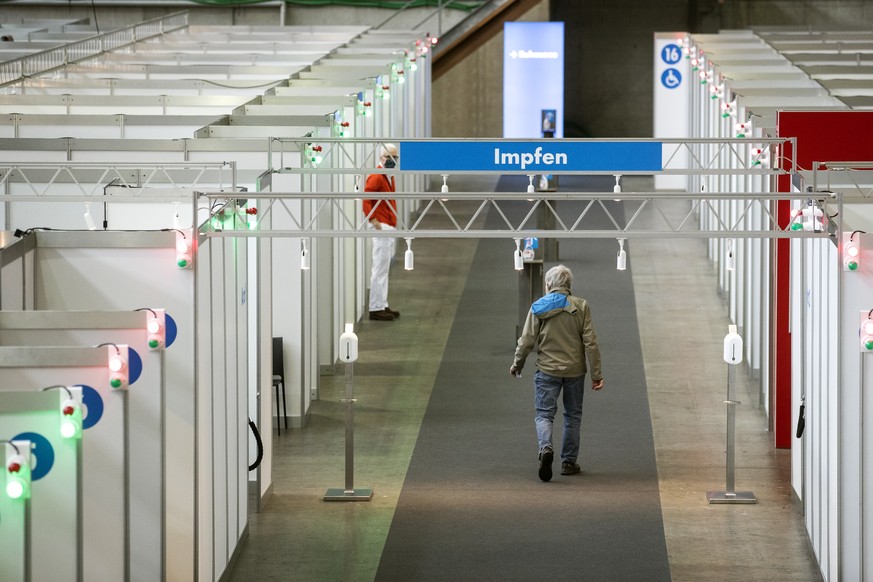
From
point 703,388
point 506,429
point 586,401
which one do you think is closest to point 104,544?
point 506,429

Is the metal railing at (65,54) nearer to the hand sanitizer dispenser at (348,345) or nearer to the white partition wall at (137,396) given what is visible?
the hand sanitizer dispenser at (348,345)

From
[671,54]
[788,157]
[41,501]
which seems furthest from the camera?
[671,54]

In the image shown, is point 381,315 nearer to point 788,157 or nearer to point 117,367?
point 788,157

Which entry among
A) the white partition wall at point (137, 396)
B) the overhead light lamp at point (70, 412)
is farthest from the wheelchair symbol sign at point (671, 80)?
the overhead light lamp at point (70, 412)

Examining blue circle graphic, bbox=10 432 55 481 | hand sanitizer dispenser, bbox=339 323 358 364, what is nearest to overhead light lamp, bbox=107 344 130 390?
blue circle graphic, bbox=10 432 55 481

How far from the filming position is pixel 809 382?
9258 mm

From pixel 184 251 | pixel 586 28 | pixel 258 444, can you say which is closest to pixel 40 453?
pixel 184 251

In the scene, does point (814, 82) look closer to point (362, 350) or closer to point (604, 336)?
point (604, 336)

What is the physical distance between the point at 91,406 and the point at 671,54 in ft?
58.8

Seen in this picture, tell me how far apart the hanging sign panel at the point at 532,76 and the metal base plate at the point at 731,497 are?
1593 centimetres

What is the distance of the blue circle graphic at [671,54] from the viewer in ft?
77.6

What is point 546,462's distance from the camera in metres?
10.6

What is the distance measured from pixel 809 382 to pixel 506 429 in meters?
3.29

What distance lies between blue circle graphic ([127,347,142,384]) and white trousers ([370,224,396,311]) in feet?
25.7
